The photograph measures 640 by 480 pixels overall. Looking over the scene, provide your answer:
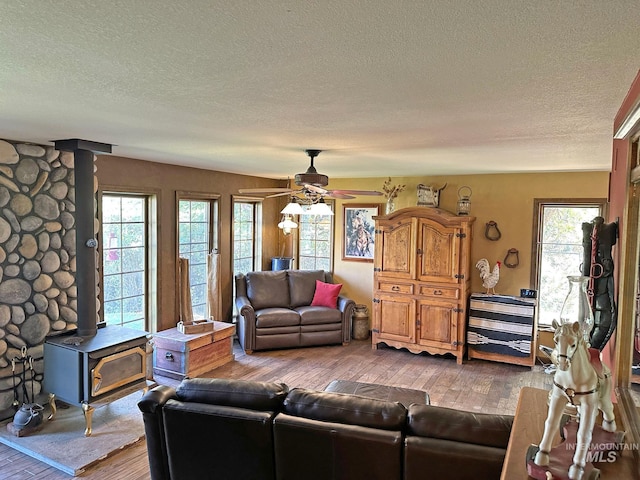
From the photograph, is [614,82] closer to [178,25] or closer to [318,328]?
[178,25]

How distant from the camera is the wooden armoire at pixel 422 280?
589 cm

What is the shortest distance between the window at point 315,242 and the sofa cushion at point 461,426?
5.14 metres

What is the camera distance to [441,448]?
7.09ft

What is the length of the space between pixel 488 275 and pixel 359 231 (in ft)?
6.72

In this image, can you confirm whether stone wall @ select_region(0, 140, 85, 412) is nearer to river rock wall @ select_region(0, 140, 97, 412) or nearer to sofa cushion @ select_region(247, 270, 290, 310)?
river rock wall @ select_region(0, 140, 97, 412)

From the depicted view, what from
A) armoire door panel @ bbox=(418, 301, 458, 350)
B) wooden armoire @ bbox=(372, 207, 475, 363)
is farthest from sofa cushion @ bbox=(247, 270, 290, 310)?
armoire door panel @ bbox=(418, 301, 458, 350)

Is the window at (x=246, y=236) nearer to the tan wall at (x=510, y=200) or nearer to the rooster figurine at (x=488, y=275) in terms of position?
the tan wall at (x=510, y=200)

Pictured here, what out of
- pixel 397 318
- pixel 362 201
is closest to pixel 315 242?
pixel 362 201

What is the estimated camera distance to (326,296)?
6789 millimetres

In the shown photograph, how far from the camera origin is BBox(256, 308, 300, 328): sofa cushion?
20.2 feet

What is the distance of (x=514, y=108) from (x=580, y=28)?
3.46 feet

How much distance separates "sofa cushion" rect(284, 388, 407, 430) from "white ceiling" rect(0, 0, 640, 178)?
1.53 m

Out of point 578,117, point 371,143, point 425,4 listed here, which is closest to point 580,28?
point 425,4

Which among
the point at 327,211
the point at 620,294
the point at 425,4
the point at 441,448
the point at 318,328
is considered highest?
the point at 425,4
